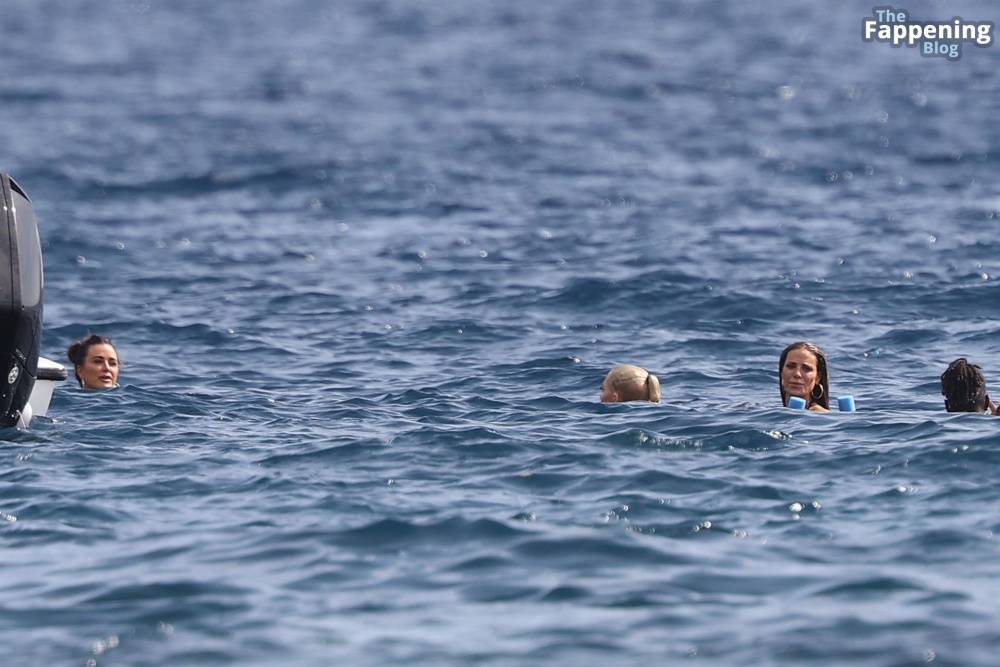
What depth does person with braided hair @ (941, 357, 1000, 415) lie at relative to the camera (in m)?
15.5

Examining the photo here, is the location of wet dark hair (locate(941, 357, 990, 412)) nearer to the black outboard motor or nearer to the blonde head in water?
the blonde head in water

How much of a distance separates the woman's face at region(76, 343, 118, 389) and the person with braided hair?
29.3ft

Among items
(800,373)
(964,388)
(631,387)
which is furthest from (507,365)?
(964,388)

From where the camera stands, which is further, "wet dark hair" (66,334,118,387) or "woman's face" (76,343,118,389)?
"wet dark hair" (66,334,118,387)

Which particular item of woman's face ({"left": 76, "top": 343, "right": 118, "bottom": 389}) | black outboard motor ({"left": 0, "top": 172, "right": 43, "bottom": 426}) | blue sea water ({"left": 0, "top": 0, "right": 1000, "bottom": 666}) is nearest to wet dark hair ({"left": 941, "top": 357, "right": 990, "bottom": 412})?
blue sea water ({"left": 0, "top": 0, "right": 1000, "bottom": 666})

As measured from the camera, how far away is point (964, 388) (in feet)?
51.0

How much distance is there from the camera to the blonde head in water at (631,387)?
1669 cm

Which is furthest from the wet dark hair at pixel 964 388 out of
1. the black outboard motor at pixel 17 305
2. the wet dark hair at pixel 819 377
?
the black outboard motor at pixel 17 305

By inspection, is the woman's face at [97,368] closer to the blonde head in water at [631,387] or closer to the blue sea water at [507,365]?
the blue sea water at [507,365]

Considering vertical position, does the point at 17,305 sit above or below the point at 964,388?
above

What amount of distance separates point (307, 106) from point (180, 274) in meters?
20.1

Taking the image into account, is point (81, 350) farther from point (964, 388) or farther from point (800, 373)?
point (964, 388)

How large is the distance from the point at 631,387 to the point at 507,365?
10.8 ft

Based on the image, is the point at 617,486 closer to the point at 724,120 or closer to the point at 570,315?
the point at 570,315
